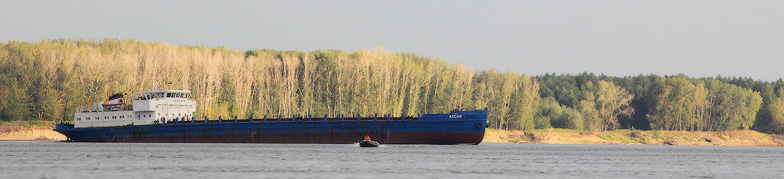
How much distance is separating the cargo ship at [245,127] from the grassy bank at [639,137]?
57.1m

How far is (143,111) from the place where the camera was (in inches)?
3947

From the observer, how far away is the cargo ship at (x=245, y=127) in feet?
296

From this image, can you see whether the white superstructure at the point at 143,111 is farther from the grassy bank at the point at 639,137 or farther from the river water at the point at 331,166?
the grassy bank at the point at 639,137

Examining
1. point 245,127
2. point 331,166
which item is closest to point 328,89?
point 245,127

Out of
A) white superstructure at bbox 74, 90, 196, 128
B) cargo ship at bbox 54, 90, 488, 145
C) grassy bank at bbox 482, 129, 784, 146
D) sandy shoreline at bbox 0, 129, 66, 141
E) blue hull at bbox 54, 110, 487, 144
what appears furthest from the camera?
grassy bank at bbox 482, 129, 784, 146

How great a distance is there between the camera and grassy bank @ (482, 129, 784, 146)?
15100cm

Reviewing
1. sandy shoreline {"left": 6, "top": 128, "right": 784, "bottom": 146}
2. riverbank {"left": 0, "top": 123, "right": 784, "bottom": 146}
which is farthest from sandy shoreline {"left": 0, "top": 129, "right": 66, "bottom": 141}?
sandy shoreline {"left": 6, "top": 128, "right": 784, "bottom": 146}

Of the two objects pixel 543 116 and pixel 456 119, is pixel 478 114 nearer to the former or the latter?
pixel 456 119

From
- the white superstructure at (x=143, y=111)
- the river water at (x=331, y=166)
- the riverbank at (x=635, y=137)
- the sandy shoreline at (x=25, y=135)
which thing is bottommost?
the river water at (x=331, y=166)

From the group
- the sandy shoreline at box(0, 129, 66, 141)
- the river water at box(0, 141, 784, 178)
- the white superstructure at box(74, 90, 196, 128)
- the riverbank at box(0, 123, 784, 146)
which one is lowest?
the river water at box(0, 141, 784, 178)

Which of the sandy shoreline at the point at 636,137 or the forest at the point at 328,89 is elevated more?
the forest at the point at 328,89

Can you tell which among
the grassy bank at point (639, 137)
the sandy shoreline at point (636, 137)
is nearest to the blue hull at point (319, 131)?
the sandy shoreline at point (636, 137)

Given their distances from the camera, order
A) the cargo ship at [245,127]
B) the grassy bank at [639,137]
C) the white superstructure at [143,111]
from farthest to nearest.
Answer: the grassy bank at [639,137]
the white superstructure at [143,111]
the cargo ship at [245,127]

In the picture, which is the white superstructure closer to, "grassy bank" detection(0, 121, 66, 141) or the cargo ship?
the cargo ship
